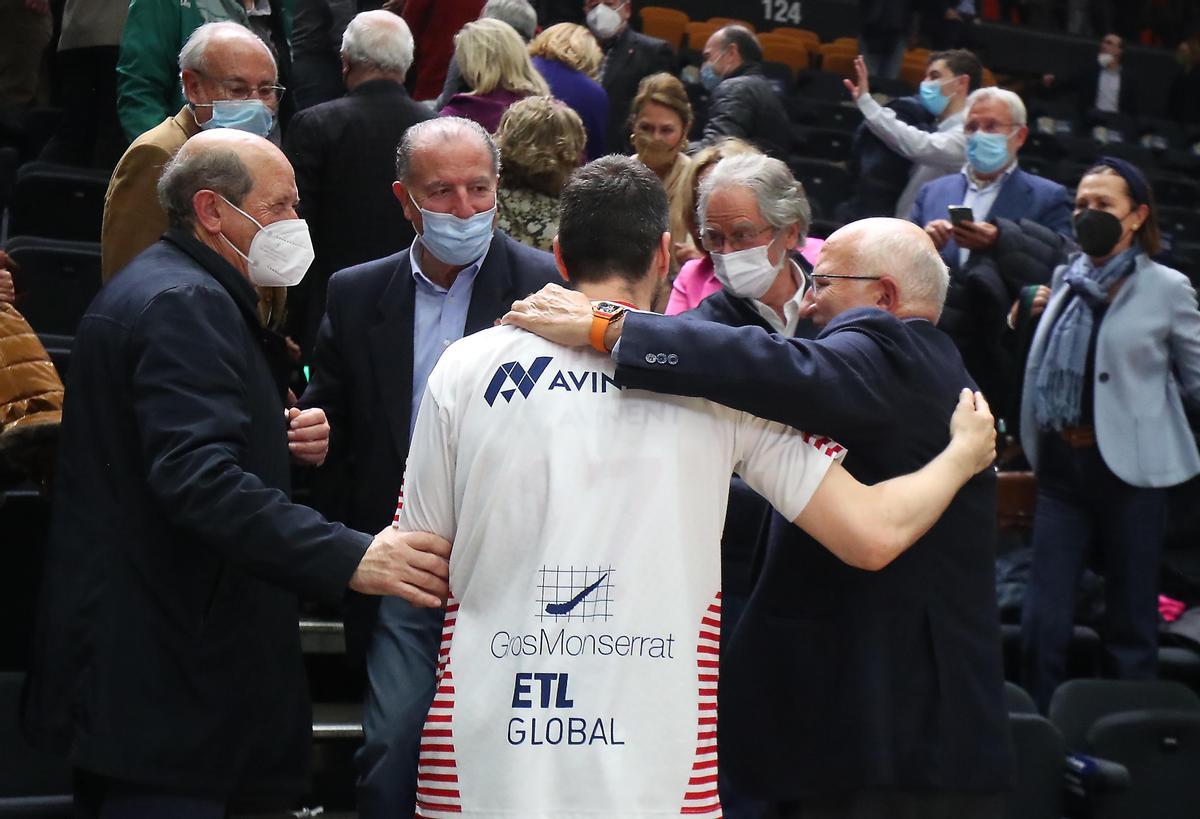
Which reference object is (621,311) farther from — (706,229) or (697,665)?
(706,229)

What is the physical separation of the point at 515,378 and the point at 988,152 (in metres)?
3.88

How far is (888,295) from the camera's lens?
110 inches

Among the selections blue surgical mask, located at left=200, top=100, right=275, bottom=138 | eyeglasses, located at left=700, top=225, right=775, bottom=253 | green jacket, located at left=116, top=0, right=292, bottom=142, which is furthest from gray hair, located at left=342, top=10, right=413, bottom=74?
eyeglasses, located at left=700, top=225, right=775, bottom=253

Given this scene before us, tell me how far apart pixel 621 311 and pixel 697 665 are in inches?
21.0

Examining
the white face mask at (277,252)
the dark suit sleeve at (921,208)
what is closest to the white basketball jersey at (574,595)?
the white face mask at (277,252)

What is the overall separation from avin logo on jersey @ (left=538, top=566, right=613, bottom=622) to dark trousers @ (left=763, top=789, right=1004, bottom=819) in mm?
683

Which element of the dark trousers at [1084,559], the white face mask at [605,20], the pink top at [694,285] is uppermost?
the white face mask at [605,20]

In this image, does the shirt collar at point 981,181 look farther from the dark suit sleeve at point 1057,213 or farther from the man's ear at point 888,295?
the man's ear at point 888,295

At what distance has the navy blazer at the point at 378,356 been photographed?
3.23m

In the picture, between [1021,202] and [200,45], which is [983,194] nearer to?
[1021,202]

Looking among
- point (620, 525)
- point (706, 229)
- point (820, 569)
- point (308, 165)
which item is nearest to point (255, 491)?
point (620, 525)

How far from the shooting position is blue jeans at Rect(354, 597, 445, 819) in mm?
2883

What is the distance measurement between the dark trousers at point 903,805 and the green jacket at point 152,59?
9.55 feet

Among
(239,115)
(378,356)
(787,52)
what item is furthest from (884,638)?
(787,52)
